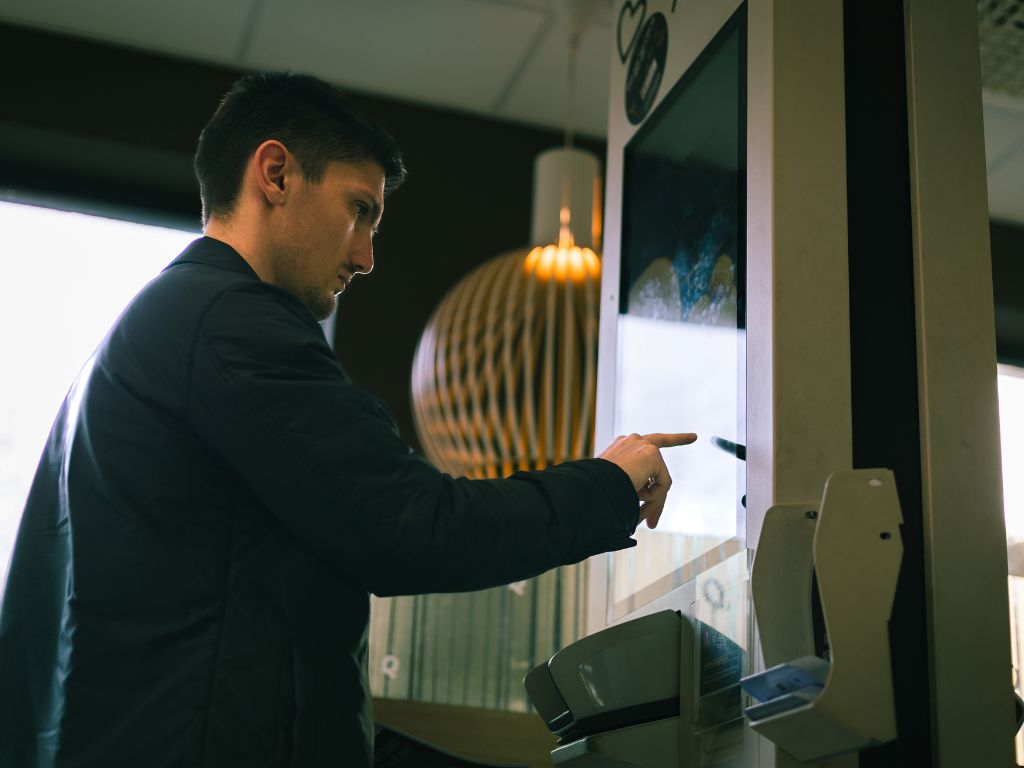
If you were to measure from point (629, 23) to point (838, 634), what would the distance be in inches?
46.7

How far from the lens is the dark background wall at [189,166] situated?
10.5 feet

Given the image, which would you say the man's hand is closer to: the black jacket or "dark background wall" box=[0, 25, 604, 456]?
the black jacket

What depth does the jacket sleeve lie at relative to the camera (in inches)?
40.8

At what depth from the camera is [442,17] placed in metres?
3.04

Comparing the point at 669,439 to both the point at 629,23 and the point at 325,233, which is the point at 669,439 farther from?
the point at 629,23

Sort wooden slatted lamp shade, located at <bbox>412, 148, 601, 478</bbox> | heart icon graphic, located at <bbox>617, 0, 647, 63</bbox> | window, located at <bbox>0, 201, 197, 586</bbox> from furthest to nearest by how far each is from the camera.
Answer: window, located at <bbox>0, 201, 197, 586</bbox>, wooden slatted lamp shade, located at <bbox>412, 148, 601, 478</bbox>, heart icon graphic, located at <bbox>617, 0, 647, 63</bbox>

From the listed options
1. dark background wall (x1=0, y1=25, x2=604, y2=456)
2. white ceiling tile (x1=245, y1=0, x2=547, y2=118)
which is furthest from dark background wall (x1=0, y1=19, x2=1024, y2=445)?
white ceiling tile (x1=245, y1=0, x2=547, y2=118)

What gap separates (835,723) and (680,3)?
1054 mm

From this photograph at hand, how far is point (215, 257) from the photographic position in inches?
48.2

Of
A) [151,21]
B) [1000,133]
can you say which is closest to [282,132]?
[1000,133]

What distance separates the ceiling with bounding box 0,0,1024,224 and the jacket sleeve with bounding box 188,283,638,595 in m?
1.94

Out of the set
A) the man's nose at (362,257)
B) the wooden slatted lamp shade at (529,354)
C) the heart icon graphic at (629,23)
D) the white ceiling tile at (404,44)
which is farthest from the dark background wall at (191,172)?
the man's nose at (362,257)

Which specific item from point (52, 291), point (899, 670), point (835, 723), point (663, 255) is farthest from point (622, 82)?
point (52, 291)

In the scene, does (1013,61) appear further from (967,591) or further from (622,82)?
(967,591)
